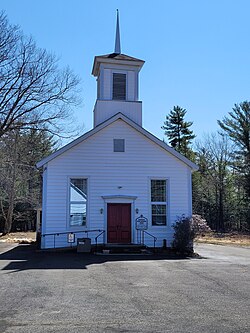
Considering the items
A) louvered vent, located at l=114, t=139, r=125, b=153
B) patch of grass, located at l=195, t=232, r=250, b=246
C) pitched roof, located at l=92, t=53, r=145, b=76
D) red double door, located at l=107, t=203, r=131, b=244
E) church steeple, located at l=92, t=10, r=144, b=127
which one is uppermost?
pitched roof, located at l=92, t=53, r=145, b=76

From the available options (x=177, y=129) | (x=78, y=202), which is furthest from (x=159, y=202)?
(x=177, y=129)

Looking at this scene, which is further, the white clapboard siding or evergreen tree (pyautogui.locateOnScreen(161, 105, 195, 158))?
evergreen tree (pyautogui.locateOnScreen(161, 105, 195, 158))

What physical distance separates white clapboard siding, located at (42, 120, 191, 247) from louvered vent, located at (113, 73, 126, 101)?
2.45 metres

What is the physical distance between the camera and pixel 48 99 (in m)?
29.7

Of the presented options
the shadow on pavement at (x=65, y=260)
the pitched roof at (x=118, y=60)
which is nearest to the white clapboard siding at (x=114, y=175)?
the shadow on pavement at (x=65, y=260)

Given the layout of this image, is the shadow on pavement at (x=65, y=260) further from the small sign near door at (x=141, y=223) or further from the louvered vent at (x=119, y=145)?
the louvered vent at (x=119, y=145)

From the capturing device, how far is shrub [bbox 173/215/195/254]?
18.4 m

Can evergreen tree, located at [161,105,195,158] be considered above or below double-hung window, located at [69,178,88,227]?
above

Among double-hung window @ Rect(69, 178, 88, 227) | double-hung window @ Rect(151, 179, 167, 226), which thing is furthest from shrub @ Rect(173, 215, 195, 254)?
double-hung window @ Rect(69, 178, 88, 227)

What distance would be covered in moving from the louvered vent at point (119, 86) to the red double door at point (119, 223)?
634cm

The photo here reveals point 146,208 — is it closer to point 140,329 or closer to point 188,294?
point 188,294

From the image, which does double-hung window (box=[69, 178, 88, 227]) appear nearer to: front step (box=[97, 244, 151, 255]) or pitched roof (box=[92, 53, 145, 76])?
front step (box=[97, 244, 151, 255])

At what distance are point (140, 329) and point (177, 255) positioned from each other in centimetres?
1243

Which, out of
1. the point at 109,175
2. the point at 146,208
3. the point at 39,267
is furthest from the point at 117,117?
the point at 39,267
